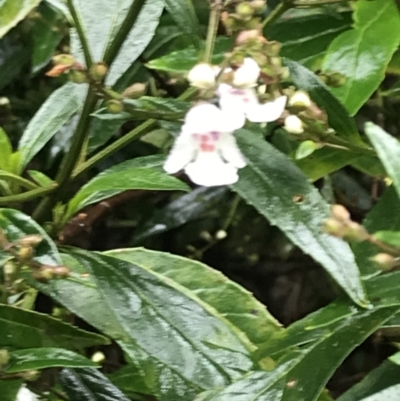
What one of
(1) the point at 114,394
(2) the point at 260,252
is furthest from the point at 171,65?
(2) the point at 260,252

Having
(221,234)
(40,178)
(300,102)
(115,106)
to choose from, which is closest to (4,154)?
(40,178)

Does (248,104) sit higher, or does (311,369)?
(248,104)

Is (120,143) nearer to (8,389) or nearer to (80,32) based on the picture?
(80,32)

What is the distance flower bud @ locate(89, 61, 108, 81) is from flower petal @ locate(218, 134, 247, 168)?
87 mm

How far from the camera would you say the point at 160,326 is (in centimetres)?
48

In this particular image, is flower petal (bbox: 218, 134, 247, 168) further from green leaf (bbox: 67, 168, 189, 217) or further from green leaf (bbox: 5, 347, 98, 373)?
green leaf (bbox: 5, 347, 98, 373)

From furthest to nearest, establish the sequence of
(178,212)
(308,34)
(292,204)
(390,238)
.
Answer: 1. (178,212)
2. (308,34)
3. (292,204)
4. (390,238)

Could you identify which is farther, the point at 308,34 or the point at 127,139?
the point at 308,34

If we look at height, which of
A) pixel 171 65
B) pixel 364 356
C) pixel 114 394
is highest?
pixel 171 65

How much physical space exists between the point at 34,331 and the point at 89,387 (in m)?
0.10

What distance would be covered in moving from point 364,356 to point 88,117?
51 centimetres

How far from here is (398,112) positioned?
2.64 ft

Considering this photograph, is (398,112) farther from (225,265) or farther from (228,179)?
(228,179)

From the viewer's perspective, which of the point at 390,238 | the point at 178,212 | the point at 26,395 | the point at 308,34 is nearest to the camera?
the point at 390,238
